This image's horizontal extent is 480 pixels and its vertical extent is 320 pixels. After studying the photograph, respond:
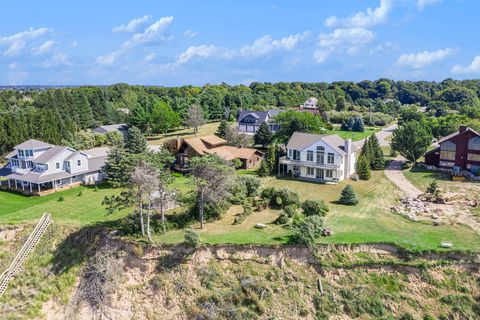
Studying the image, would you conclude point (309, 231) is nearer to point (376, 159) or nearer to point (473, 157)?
point (376, 159)

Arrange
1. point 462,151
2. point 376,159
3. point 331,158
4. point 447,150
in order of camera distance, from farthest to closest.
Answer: point 376,159
point 447,150
point 462,151
point 331,158

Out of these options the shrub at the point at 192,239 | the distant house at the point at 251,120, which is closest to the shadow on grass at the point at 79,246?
the shrub at the point at 192,239

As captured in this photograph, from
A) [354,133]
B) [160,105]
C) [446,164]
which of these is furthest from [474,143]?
[160,105]

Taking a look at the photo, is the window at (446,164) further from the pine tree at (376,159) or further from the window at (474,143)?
the pine tree at (376,159)

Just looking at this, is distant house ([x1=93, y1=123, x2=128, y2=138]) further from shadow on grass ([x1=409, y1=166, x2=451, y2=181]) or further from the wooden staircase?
shadow on grass ([x1=409, y1=166, x2=451, y2=181])

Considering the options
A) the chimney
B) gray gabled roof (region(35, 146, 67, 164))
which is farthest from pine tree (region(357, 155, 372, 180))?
gray gabled roof (region(35, 146, 67, 164))

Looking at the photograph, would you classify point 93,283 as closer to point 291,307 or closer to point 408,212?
point 291,307
